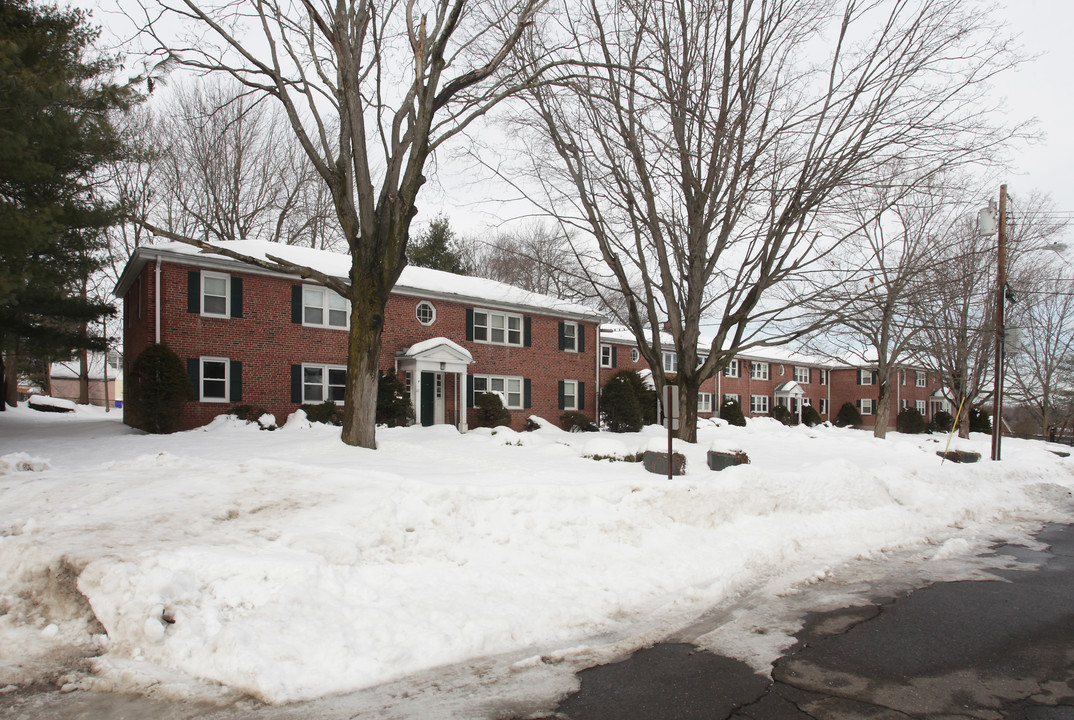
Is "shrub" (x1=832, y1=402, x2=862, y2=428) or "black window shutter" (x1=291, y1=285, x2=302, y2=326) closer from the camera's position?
"black window shutter" (x1=291, y1=285, x2=302, y2=326)

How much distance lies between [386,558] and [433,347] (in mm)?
17890

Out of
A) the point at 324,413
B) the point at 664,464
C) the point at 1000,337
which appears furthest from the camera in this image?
the point at 324,413

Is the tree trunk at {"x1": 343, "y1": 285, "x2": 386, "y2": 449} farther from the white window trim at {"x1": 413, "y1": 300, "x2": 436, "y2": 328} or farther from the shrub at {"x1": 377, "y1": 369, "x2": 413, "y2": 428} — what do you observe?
the white window trim at {"x1": 413, "y1": 300, "x2": 436, "y2": 328}

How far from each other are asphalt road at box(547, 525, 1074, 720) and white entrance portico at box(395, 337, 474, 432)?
19.0m

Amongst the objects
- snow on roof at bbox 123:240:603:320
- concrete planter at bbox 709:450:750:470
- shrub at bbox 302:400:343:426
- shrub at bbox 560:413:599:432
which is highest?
snow on roof at bbox 123:240:603:320

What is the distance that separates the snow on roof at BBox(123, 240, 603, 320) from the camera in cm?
2144

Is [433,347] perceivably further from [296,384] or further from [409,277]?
[296,384]

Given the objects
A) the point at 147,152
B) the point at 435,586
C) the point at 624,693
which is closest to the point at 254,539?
the point at 435,586

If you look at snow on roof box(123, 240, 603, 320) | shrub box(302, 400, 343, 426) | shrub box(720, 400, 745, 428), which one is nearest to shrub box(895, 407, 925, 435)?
shrub box(720, 400, 745, 428)

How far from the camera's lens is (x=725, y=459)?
12.8 meters

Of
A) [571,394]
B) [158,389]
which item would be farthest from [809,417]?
[158,389]

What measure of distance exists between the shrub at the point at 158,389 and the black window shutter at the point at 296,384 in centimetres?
321

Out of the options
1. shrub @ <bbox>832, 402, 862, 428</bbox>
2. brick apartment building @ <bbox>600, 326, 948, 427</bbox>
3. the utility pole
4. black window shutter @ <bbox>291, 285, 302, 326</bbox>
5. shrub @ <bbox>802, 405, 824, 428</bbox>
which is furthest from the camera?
shrub @ <bbox>832, 402, 862, 428</bbox>

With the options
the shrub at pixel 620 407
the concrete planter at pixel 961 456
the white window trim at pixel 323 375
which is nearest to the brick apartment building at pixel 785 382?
the shrub at pixel 620 407
